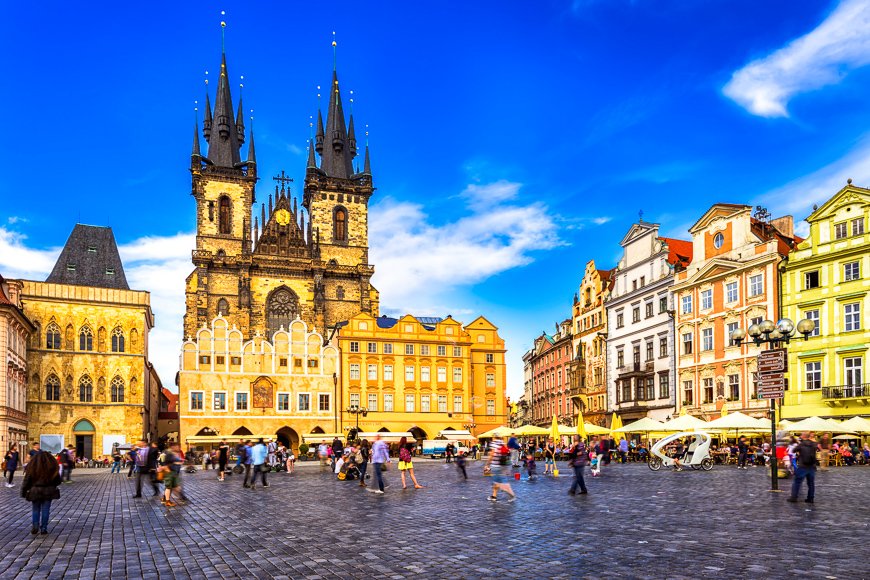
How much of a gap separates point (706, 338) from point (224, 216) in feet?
173

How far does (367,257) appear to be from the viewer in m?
89.9

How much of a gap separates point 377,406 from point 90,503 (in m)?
51.2

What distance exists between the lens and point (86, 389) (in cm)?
6231

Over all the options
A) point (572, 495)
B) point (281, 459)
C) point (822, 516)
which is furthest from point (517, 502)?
point (281, 459)

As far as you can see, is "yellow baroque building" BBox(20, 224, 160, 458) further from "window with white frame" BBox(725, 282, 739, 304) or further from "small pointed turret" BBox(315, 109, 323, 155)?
"window with white frame" BBox(725, 282, 739, 304)

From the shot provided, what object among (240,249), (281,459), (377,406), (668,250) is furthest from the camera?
(240,249)

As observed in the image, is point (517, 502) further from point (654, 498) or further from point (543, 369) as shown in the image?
point (543, 369)

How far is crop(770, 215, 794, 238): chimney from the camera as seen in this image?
52781 millimetres

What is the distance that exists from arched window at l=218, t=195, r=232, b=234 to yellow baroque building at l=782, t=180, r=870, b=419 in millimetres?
56758

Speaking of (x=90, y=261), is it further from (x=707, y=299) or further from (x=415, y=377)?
(x=707, y=299)

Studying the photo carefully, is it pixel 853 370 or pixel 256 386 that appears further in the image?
pixel 256 386

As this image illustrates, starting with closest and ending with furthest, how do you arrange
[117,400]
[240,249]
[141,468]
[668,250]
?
[141,468] → [668,250] → [117,400] → [240,249]

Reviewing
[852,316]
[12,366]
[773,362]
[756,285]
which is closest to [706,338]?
[756,285]

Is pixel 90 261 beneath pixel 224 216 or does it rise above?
beneath
